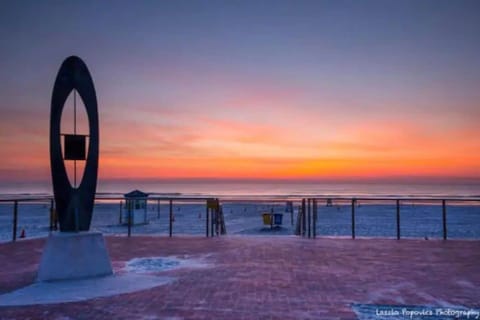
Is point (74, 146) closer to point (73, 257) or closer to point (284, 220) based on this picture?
point (73, 257)

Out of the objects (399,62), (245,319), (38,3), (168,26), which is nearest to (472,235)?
(399,62)

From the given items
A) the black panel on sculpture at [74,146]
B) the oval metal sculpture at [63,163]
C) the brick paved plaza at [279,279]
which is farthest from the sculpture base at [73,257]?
the black panel on sculpture at [74,146]

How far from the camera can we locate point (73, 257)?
5777 millimetres

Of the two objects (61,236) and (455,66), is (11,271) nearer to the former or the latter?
(61,236)

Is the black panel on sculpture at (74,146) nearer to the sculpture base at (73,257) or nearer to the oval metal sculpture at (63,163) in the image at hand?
the oval metal sculpture at (63,163)

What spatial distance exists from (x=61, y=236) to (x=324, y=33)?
965cm

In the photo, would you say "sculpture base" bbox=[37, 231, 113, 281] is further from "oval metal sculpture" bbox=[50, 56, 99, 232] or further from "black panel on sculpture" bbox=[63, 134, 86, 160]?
"black panel on sculpture" bbox=[63, 134, 86, 160]

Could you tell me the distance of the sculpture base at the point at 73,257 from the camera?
5664mm

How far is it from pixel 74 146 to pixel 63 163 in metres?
0.30

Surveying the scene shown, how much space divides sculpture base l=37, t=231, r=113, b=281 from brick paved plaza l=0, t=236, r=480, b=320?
1.24 feet

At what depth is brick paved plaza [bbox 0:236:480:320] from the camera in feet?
13.8

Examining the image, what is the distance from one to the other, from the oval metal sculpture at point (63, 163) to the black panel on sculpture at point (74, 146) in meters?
0.09

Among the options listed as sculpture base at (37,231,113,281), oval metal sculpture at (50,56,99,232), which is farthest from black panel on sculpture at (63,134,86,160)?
sculpture base at (37,231,113,281)

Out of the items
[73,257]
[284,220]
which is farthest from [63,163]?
[284,220]
